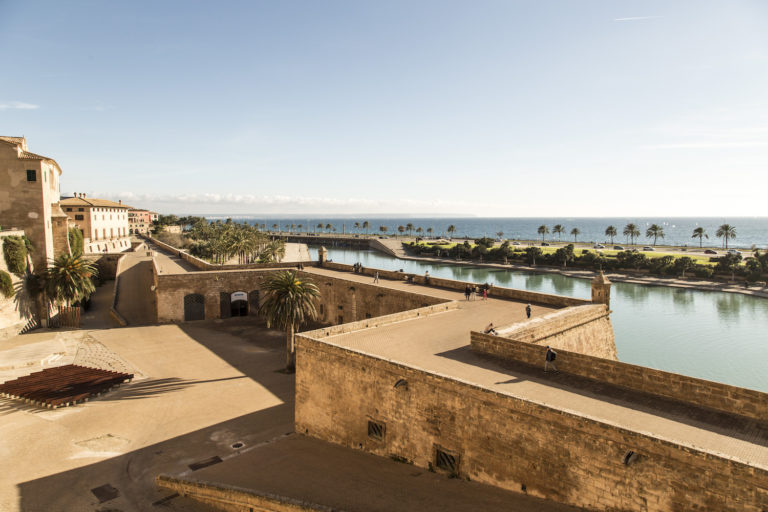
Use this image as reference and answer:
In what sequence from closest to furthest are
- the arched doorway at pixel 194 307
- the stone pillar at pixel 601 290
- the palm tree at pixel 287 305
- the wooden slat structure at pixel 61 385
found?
1. the wooden slat structure at pixel 61 385
2. the stone pillar at pixel 601 290
3. the palm tree at pixel 287 305
4. the arched doorway at pixel 194 307

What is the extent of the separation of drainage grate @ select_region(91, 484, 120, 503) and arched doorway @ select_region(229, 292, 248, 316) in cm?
2122

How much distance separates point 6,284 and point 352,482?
30715mm

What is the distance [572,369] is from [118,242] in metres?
85.7

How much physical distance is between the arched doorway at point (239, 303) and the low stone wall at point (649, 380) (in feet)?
79.1

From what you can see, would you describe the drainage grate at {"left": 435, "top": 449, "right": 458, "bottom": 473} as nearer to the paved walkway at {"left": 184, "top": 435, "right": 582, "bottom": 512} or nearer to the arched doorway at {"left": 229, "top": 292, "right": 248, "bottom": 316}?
the paved walkway at {"left": 184, "top": 435, "right": 582, "bottom": 512}

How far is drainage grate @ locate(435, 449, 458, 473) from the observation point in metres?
12.1

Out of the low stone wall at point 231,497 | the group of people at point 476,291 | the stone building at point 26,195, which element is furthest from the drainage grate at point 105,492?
the stone building at point 26,195

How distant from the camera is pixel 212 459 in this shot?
14.8 metres

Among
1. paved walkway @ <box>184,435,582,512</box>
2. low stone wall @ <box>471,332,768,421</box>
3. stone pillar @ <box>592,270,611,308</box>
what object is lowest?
paved walkway @ <box>184,435,582,512</box>

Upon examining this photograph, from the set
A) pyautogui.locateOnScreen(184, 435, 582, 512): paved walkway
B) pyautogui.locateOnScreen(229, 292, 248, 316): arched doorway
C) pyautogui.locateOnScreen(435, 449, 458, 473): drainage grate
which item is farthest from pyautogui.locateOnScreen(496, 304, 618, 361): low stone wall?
pyautogui.locateOnScreen(229, 292, 248, 316): arched doorway

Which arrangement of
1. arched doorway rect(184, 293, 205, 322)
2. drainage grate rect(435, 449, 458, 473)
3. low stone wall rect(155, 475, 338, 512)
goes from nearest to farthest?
low stone wall rect(155, 475, 338, 512) → drainage grate rect(435, 449, 458, 473) → arched doorway rect(184, 293, 205, 322)

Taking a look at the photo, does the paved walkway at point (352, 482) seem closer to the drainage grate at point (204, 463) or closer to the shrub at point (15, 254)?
the drainage grate at point (204, 463)

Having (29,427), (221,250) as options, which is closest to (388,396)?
(29,427)

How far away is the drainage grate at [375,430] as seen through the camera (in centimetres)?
1377
